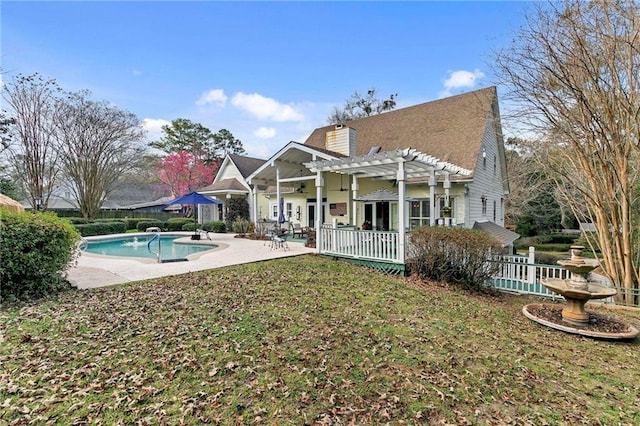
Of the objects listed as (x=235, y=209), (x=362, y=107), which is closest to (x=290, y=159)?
(x=235, y=209)

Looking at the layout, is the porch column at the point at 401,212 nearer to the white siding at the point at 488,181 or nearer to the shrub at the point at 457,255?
the shrub at the point at 457,255

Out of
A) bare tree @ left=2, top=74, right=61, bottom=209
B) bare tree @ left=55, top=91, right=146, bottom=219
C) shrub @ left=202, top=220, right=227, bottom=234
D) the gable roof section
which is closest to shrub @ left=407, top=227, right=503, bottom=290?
the gable roof section

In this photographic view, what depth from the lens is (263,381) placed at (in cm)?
321

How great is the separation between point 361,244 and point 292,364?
6.49 meters

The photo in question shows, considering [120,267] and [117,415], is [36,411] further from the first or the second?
[120,267]

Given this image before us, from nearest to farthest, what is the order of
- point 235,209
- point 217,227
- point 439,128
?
1. point 439,128
2. point 217,227
3. point 235,209

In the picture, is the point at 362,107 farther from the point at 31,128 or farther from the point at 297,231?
the point at 31,128

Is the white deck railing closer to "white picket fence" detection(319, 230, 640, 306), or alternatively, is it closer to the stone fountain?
"white picket fence" detection(319, 230, 640, 306)

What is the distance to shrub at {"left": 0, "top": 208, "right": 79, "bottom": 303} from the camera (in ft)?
17.4

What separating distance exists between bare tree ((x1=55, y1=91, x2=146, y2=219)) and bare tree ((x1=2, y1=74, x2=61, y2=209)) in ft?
2.18

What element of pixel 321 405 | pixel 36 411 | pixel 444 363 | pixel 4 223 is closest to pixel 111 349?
pixel 36 411

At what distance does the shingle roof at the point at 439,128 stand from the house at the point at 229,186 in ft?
30.2

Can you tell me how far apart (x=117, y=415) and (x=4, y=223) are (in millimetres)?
4894

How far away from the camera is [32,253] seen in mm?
5547
